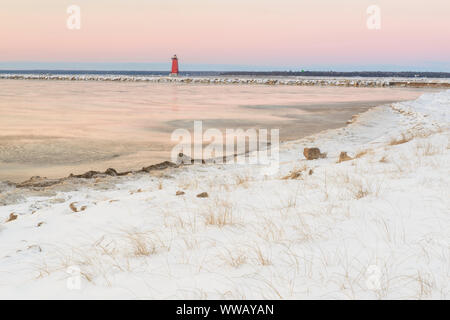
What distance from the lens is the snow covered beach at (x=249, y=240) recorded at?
281cm

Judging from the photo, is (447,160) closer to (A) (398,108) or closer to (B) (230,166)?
(B) (230,166)

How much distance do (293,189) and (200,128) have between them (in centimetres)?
1181

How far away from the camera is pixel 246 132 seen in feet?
52.0

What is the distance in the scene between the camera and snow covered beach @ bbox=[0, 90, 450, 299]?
2.81 m

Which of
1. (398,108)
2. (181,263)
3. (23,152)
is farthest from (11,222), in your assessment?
(398,108)

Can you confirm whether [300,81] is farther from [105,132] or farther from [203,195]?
[203,195]

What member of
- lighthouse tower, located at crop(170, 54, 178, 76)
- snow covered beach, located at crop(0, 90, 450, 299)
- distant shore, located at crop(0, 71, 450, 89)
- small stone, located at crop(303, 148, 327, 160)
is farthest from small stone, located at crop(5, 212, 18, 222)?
lighthouse tower, located at crop(170, 54, 178, 76)

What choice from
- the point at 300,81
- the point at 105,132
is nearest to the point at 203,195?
the point at 105,132

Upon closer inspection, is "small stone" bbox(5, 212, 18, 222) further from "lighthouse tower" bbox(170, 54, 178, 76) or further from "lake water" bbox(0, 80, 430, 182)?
"lighthouse tower" bbox(170, 54, 178, 76)

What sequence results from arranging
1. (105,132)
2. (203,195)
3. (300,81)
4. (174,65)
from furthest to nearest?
(174,65) < (300,81) < (105,132) < (203,195)

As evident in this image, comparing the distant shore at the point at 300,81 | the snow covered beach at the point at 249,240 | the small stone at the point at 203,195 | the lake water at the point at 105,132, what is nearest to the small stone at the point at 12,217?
the snow covered beach at the point at 249,240

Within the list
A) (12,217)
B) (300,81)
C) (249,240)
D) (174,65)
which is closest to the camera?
(249,240)

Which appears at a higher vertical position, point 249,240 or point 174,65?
point 174,65

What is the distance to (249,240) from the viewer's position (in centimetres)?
367
